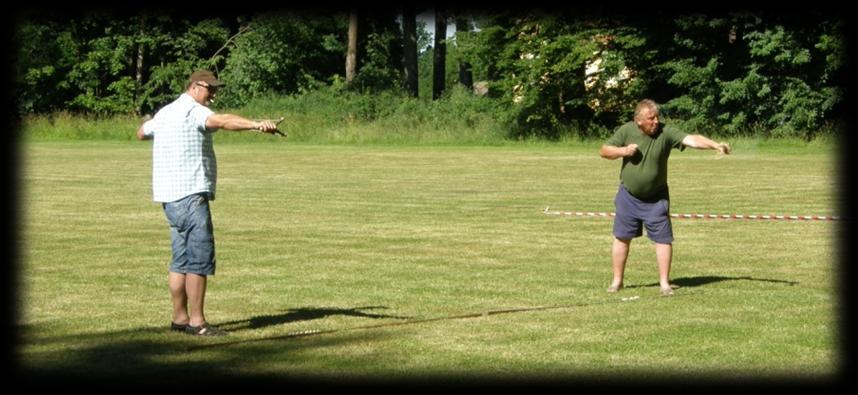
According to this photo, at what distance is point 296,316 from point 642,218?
319 centimetres

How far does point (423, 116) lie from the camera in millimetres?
53156

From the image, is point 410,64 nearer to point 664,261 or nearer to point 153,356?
point 664,261

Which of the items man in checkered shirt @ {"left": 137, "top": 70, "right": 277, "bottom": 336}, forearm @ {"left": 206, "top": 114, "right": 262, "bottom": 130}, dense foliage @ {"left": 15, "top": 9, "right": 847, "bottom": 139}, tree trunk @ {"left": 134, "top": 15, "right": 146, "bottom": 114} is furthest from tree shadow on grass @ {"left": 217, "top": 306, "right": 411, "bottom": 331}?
tree trunk @ {"left": 134, "top": 15, "right": 146, "bottom": 114}

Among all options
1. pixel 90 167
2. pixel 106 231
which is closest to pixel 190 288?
pixel 106 231

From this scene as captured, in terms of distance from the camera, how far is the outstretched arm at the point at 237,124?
8605mm

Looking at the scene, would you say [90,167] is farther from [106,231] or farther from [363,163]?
[106,231]

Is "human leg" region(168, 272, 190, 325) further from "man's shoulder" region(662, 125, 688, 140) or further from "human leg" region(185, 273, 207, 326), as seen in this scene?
"man's shoulder" region(662, 125, 688, 140)

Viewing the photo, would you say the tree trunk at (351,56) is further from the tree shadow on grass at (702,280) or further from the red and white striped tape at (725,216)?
the tree shadow on grass at (702,280)

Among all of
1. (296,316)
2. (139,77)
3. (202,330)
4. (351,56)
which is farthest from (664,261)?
(139,77)

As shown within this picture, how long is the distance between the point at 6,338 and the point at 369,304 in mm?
2935

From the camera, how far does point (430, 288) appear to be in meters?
12.0

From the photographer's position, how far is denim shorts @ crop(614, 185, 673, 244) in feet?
38.5

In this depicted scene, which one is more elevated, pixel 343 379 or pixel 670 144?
pixel 670 144

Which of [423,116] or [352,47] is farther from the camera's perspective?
[352,47]
